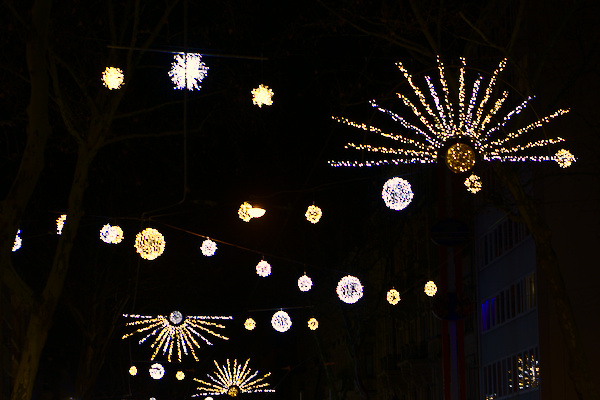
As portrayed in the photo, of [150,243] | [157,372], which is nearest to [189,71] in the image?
[150,243]

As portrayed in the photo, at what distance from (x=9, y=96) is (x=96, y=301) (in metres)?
14.9

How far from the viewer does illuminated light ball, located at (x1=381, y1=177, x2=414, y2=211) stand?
20078 millimetres

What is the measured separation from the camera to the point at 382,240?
42406 mm

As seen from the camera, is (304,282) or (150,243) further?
(304,282)

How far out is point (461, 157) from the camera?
15.9 meters

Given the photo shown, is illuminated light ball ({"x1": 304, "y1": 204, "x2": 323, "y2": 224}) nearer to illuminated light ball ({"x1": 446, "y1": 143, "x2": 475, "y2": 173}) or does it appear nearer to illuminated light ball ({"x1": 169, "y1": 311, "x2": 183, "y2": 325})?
illuminated light ball ({"x1": 446, "y1": 143, "x2": 475, "y2": 173})

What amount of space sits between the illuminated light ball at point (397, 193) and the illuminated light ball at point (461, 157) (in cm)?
417

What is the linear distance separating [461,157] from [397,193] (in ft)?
14.3

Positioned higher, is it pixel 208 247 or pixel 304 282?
pixel 304 282

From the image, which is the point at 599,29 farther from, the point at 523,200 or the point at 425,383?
the point at 425,383

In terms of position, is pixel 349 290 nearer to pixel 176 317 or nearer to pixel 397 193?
→ pixel 176 317

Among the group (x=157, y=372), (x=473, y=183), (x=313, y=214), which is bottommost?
(x=473, y=183)

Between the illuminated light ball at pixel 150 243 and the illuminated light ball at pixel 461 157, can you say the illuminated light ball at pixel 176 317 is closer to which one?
the illuminated light ball at pixel 150 243

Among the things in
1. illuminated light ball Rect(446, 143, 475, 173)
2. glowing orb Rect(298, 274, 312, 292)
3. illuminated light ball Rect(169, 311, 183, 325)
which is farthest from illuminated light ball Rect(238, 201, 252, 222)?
illuminated light ball Rect(169, 311, 183, 325)
